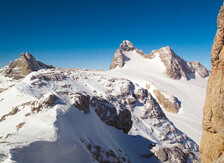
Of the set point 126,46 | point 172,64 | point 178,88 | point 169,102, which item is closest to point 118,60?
point 126,46

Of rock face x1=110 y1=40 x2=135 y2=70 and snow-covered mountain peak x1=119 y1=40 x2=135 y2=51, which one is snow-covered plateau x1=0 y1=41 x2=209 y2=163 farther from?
snow-covered mountain peak x1=119 y1=40 x2=135 y2=51

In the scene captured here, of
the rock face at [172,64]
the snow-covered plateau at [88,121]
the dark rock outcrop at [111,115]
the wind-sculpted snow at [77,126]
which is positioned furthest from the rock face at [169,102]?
the dark rock outcrop at [111,115]

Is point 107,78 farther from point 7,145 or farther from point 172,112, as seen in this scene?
point 7,145

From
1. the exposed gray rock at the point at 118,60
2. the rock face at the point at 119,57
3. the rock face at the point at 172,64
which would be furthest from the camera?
the rock face at the point at 119,57

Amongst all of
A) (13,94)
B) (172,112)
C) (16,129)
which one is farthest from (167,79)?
(16,129)

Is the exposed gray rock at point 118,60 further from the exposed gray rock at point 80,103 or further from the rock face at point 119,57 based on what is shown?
the exposed gray rock at point 80,103

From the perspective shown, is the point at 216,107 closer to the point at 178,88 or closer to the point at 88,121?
the point at 88,121

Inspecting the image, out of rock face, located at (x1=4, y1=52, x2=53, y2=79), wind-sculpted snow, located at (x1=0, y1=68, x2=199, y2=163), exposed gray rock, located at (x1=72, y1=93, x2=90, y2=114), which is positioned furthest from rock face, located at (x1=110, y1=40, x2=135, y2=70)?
exposed gray rock, located at (x1=72, y1=93, x2=90, y2=114)
